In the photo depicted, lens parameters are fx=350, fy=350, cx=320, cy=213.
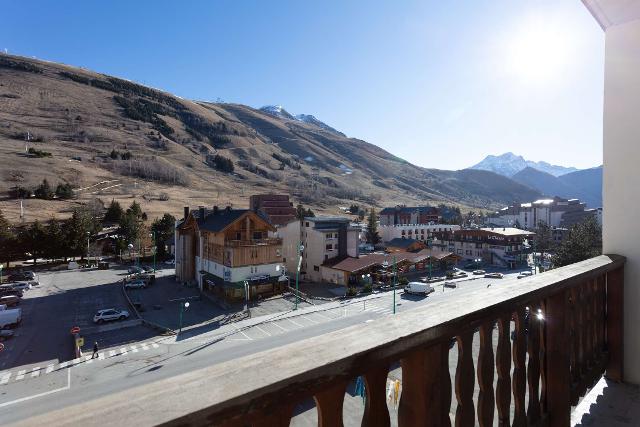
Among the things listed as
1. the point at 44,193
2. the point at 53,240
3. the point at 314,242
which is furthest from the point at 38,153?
the point at 314,242

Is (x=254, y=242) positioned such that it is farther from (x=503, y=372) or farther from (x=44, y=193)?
(x=44, y=193)

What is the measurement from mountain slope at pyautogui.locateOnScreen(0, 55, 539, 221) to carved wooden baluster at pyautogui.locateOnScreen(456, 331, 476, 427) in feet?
159

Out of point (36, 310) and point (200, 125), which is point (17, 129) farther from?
point (36, 310)

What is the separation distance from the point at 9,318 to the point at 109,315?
443 centimetres

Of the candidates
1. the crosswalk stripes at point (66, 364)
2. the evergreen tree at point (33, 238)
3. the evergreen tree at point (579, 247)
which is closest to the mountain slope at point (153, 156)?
the evergreen tree at point (33, 238)

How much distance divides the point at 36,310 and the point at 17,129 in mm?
76473

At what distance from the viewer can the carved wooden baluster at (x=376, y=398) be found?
1.01m

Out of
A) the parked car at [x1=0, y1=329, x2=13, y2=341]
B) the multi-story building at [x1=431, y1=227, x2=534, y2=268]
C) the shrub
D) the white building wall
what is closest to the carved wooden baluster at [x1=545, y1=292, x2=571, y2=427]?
the white building wall

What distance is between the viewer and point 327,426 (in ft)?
3.07

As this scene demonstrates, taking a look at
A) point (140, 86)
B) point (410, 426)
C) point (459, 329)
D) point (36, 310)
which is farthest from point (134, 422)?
point (140, 86)

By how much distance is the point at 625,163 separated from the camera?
2.98 meters

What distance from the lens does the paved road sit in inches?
427

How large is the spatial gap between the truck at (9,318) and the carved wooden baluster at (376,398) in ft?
75.0

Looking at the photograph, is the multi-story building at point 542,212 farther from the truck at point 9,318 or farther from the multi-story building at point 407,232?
the truck at point 9,318
